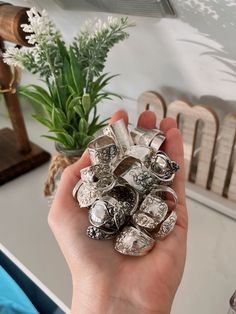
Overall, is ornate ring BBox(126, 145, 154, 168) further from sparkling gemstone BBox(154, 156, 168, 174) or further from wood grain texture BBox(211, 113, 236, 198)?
wood grain texture BBox(211, 113, 236, 198)

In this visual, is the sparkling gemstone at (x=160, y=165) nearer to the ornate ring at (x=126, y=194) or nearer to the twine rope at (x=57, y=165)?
the ornate ring at (x=126, y=194)

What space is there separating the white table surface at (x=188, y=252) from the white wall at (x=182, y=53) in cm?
19

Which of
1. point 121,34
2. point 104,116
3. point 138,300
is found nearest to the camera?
point 138,300

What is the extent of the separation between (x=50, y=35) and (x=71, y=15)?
0.23 meters

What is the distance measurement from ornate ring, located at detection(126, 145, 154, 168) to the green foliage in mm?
103

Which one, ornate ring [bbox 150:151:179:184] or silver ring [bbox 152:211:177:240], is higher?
ornate ring [bbox 150:151:179:184]

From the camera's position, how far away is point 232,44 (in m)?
0.50

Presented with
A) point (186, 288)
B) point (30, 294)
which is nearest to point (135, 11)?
point (186, 288)

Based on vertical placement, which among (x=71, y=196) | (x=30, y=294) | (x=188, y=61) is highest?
(x=188, y=61)

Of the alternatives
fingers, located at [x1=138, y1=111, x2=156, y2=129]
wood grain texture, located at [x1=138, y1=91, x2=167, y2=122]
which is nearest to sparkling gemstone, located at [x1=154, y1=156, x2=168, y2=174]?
fingers, located at [x1=138, y1=111, x2=156, y2=129]

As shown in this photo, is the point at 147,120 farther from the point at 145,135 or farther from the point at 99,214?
the point at 99,214

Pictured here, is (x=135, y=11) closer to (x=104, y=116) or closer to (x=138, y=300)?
(x=104, y=116)

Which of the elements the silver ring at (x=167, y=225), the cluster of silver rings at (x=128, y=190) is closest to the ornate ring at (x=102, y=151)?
the cluster of silver rings at (x=128, y=190)

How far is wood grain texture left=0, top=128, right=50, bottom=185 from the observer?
684mm
